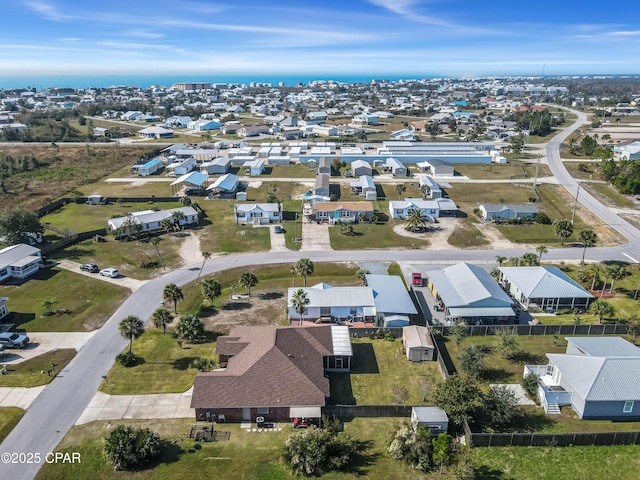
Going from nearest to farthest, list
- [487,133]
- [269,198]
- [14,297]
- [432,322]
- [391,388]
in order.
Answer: [391,388] → [432,322] → [14,297] → [269,198] → [487,133]

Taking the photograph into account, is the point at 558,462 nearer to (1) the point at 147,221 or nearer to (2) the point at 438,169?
(1) the point at 147,221

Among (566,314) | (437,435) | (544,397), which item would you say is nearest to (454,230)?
(566,314)

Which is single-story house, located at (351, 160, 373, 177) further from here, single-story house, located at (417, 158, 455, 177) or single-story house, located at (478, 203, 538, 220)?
single-story house, located at (478, 203, 538, 220)

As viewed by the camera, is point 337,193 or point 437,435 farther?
point 337,193

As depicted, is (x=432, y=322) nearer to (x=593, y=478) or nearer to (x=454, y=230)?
(x=593, y=478)

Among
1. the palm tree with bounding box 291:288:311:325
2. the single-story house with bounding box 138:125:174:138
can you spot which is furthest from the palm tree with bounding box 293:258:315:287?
the single-story house with bounding box 138:125:174:138

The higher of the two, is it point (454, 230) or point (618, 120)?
point (618, 120)

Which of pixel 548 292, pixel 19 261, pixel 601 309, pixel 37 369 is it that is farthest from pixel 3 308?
pixel 601 309
